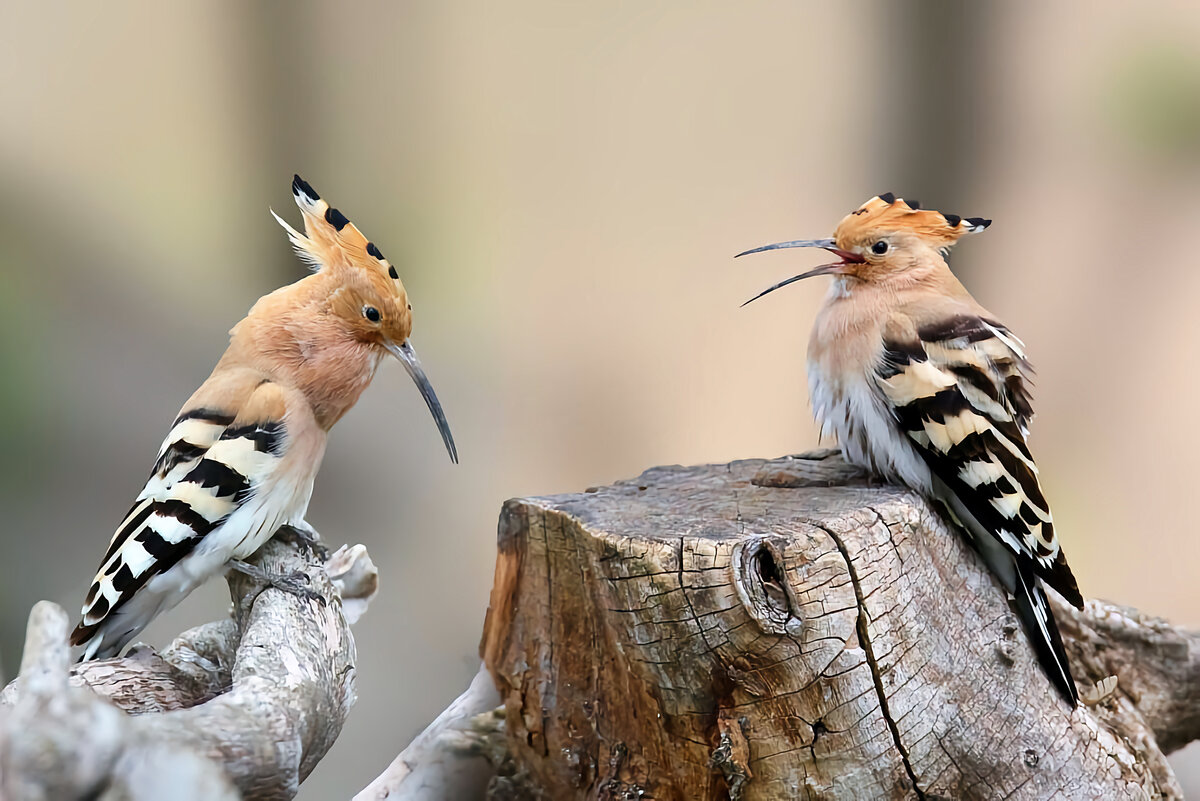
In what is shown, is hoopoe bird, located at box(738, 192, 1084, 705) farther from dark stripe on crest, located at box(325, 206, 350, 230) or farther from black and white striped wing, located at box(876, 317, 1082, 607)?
dark stripe on crest, located at box(325, 206, 350, 230)

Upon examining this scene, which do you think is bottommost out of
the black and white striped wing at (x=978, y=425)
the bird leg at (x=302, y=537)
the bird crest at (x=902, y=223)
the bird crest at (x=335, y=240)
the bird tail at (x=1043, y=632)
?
the bird tail at (x=1043, y=632)

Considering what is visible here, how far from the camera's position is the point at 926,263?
1215mm

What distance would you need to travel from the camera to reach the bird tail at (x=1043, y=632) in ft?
3.53

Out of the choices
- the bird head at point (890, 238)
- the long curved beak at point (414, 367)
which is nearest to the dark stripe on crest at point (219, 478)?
the long curved beak at point (414, 367)

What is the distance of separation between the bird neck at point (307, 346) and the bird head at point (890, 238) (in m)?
0.57

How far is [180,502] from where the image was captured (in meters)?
0.97

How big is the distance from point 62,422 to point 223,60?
0.61 meters

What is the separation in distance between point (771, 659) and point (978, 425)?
16.7 inches

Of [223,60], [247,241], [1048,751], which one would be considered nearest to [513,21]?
[223,60]

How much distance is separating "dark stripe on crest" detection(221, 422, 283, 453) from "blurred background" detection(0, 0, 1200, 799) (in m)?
0.37

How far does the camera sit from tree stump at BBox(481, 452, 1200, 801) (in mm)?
904

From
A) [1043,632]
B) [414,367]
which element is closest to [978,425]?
[1043,632]

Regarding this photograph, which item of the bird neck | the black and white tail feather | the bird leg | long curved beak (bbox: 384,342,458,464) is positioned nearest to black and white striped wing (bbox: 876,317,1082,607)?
the black and white tail feather

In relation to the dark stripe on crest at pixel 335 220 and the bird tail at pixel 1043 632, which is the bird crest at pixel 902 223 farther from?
the dark stripe on crest at pixel 335 220
